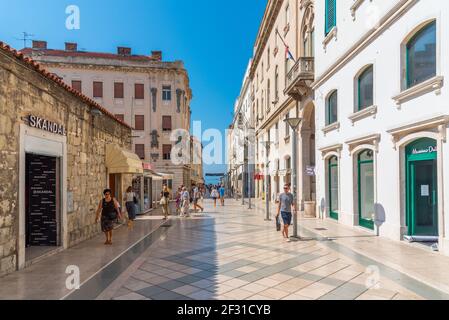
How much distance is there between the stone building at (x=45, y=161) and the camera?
20.9 feet

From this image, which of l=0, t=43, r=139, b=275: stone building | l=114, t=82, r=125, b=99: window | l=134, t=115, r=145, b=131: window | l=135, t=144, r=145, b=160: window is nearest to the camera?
l=0, t=43, r=139, b=275: stone building

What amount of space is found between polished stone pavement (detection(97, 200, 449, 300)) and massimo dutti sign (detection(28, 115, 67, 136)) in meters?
3.98

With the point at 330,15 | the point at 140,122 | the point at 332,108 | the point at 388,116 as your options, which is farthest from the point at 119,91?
the point at 388,116

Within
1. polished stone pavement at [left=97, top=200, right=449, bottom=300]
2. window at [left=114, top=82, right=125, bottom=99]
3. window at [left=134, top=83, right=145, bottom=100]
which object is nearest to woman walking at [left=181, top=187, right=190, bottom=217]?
polished stone pavement at [left=97, top=200, right=449, bottom=300]

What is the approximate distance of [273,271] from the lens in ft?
21.4

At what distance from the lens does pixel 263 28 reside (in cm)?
3069

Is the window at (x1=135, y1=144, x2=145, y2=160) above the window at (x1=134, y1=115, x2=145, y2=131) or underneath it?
underneath

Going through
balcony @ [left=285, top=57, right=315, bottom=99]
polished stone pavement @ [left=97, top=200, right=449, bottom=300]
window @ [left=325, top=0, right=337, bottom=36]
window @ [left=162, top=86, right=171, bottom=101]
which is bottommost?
polished stone pavement @ [left=97, top=200, right=449, bottom=300]

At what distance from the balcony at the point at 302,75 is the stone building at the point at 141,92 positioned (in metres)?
22.9

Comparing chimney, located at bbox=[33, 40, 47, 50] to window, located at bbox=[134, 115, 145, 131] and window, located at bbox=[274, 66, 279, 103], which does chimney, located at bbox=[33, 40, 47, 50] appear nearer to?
window, located at bbox=[134, 115, 145, 131]

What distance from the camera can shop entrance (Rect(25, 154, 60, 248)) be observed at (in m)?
8.53

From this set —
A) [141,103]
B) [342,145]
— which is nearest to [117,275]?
[342,145]

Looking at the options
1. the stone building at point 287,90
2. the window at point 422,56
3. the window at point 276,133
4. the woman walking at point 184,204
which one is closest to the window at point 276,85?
the stone building at point 287,90
